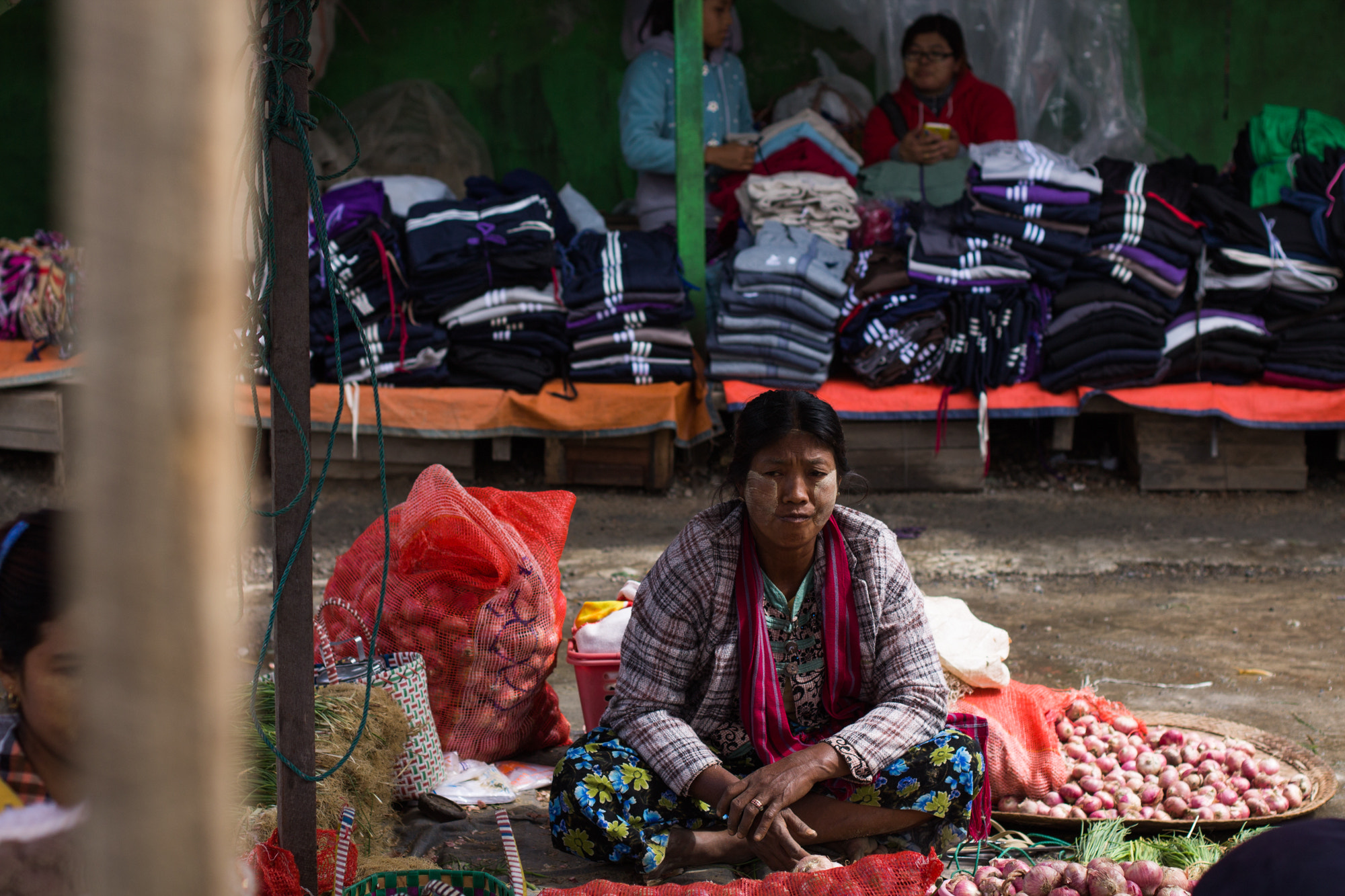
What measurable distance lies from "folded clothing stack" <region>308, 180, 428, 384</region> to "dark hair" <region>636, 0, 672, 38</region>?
189cm

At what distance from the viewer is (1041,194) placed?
5.44 meters

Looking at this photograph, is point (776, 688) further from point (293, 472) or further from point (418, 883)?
point (293, 472)

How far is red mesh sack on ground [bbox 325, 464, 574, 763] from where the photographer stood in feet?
9.25

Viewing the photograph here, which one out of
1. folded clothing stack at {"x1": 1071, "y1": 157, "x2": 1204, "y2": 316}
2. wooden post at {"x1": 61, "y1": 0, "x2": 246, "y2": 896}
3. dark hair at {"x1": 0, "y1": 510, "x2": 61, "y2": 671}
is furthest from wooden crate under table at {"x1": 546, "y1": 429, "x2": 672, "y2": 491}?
wooden post at {"x1": 61, "y1": 0, "x2": 246, "y2": 896}

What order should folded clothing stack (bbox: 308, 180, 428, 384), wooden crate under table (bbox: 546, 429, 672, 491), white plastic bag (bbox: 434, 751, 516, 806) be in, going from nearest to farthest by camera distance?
1. white plastic bag (bbox: 434, 751, 516, 806)
2. folded clothing stack (bbox: 308, 180, 428, 384)
3. wooden crate under table (bbox: 546, 429, 672, 491)

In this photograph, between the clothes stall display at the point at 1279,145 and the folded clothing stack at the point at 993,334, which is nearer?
the folded clothing stack at the point at 993,334

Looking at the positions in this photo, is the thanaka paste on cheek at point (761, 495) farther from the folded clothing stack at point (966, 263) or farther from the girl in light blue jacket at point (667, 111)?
the girl in light blue jacket at point (667, 111)

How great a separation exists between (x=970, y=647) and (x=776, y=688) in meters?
0.70

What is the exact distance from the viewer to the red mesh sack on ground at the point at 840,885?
191 centimetres

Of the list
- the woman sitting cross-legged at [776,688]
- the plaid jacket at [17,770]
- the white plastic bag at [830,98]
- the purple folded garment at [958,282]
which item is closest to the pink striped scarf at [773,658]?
the woman sitting cross-legged at [776,688]

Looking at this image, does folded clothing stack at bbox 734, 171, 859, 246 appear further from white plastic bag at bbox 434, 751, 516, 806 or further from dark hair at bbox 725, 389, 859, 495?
white plastic bag at bbox 434, 751, 516, 806

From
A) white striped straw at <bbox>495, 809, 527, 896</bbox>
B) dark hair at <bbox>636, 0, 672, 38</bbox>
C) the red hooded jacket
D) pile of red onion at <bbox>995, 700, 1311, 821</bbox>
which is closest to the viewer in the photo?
white striped straw at <bbox>495, 809, 527, 896</bbox>

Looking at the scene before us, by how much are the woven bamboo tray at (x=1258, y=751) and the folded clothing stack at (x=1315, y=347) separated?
2.98 m

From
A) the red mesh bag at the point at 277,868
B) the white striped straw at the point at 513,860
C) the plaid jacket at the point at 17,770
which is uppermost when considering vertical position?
the plaid jacket at the point at 17,770
